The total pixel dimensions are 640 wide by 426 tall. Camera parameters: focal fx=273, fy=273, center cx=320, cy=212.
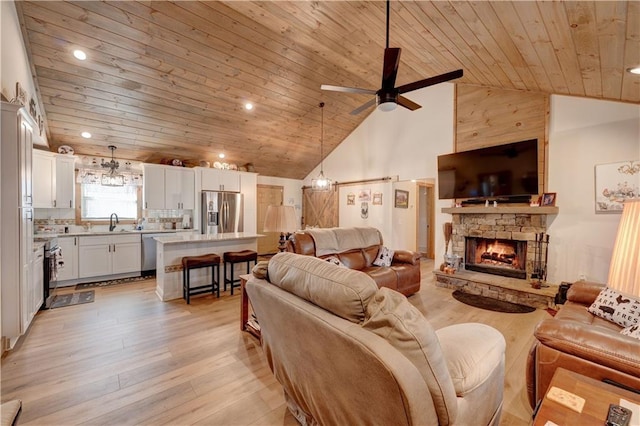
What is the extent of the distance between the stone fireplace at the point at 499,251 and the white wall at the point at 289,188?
4.56 meters

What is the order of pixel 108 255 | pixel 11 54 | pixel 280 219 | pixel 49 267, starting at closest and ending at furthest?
pixel 11 54 < pixel 280 219 < pixel 49 267 < pixel 108 255

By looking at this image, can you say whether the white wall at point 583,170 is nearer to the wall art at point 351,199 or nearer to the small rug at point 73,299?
the wall art at point 351,199

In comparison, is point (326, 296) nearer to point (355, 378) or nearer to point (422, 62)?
point (355, 378)

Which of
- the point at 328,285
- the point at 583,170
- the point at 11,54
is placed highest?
the point at 11,54

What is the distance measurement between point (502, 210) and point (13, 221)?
6144 mm

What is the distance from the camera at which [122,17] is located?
10.4 feet

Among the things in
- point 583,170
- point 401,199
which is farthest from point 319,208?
point 583,170

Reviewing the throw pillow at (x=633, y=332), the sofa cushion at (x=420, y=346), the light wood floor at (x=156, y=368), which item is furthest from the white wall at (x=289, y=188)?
the sofa cushion at (x=420, y=346)

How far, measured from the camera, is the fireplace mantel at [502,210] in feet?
13.3

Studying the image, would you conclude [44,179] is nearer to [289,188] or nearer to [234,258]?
[234,258]

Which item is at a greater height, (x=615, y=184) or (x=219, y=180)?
(x=219, y=180)

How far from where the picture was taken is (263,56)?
419 centimetres

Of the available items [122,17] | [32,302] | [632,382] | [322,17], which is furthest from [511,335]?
[122,17]

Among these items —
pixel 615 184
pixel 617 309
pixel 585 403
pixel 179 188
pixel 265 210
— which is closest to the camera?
pixel 585 403
